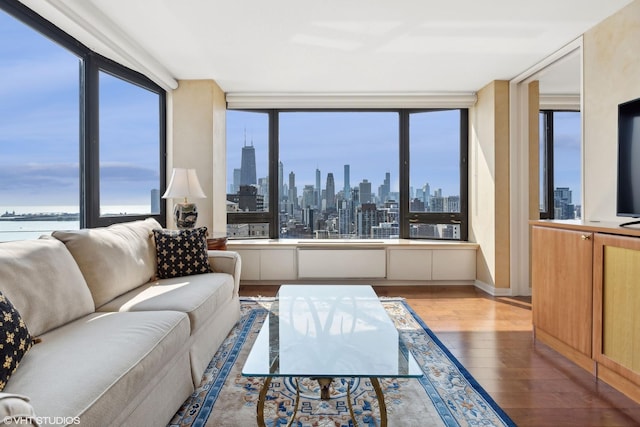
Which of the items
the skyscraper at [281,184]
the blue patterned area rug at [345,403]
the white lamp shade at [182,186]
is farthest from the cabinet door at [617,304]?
the skyscraper at [281,184]

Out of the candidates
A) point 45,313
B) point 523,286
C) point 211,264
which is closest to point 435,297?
point 523,286

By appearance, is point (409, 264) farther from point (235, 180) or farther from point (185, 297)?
point (185, 297)

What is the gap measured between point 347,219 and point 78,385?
402cm

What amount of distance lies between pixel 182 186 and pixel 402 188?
2793 mm

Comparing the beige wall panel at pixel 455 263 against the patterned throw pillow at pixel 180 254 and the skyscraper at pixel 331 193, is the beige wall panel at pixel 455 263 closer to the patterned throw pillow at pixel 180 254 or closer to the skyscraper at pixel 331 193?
the skyscraper at pixel 331 193

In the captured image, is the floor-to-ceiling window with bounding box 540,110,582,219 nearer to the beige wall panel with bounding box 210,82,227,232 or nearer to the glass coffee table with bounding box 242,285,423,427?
the glass coffee table with bounding box 242,285,423,427

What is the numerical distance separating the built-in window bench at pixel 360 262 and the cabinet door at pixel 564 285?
1.76 meters

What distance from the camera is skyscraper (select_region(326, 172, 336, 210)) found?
4957mm

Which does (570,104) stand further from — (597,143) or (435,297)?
(435,297)

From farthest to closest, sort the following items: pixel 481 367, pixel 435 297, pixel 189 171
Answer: pixel 435 297, pixel 189 171, pixel 481 367

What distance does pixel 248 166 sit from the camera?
480cm

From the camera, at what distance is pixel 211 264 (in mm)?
2965

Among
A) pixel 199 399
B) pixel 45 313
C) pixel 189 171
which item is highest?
pixel 189 171

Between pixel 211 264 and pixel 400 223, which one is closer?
pixel 211 264
